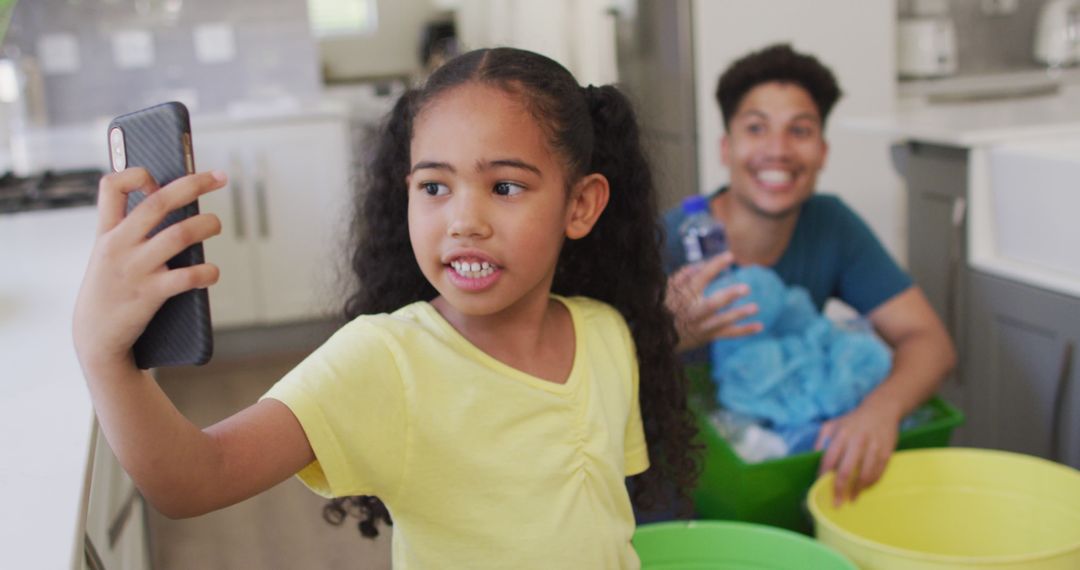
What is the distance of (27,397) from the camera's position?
99 cm

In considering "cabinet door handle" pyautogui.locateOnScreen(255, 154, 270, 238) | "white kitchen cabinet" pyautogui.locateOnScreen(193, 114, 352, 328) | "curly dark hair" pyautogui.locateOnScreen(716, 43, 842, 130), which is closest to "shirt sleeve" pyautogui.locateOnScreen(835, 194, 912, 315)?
"curly dark hair" pyautogui.locateOnScreen(716, 43, 842, 130)

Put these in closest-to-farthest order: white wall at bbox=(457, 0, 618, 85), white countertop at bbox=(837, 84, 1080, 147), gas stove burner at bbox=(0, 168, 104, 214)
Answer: white countertop at bbox=(837, 84, 1080, 147) → gas stove burner at bbox=(0, 168, 104, 214) → white wall at bbox=(457, 0, 618, 85)

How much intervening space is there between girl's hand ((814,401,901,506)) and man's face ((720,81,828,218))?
0.37m

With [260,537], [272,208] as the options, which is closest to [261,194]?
[272,208]

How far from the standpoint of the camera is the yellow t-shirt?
804 millimetres

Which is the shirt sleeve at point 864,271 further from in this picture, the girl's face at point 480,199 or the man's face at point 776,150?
the girl's face at point 480,199

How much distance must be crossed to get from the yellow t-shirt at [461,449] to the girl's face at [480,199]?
2.5 inches

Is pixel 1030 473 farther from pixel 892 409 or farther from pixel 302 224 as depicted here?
pixel 302 224

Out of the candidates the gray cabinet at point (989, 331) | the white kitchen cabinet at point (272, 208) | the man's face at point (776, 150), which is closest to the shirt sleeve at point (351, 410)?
the man's face at point (776, 150)

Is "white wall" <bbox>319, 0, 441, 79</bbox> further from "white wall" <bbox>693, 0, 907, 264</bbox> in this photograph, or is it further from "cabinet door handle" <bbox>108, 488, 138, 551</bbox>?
"cabinet door handle" <bbox>108, 488, 138, 551</bbox>

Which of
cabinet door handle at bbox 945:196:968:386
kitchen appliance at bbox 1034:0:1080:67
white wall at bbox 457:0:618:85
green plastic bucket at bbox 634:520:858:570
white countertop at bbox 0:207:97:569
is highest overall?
white wall at bbox 457:0:618:85

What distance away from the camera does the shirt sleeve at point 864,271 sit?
66.9 inches

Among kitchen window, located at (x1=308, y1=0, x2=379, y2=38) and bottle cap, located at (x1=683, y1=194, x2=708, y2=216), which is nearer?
bottle cap, located at (x1=683, y1=194, x2=708, y2=216)

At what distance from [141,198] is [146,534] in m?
1.05
